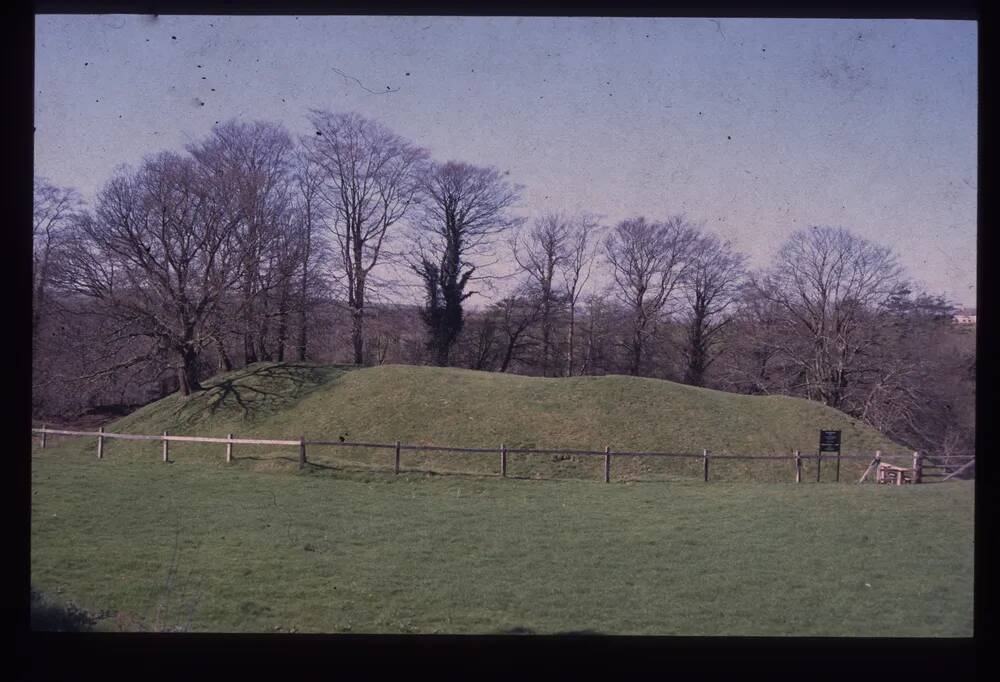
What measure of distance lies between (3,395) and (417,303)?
5.34 metres

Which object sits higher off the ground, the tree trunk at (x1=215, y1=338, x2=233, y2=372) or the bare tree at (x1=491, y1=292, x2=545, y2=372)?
the bare tree at (x1=491, y1=292, x2=545, y2=372)

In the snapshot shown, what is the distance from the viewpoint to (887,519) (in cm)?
757

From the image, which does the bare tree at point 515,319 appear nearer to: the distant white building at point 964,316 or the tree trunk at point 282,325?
the tree trunk at point 282,325

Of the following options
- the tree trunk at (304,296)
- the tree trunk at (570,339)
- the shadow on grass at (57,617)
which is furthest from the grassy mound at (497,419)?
the shadow on grass at (57,617)

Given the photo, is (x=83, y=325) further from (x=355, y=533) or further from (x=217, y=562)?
(x=355, y=533)

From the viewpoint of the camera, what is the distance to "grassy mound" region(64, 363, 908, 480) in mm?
8812

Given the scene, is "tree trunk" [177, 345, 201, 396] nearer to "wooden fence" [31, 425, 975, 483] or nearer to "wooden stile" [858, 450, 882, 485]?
"wooden fence" [31, 425, 975, 483]

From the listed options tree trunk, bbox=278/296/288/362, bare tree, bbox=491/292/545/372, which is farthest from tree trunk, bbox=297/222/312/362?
bare tree, bbox=491/292/545/372

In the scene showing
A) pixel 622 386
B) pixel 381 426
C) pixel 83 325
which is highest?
pixel 83 325

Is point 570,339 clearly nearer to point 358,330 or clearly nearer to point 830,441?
point 358,330

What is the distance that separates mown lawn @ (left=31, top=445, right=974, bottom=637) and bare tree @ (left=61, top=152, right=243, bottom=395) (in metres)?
1.60

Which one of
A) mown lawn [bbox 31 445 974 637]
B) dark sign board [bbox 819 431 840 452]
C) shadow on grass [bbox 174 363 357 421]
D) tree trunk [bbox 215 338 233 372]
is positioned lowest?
mown lawn [bbox 31 445 974 637]

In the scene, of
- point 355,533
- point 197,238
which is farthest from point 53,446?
point 355,533

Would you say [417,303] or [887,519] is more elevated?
[417,303]
